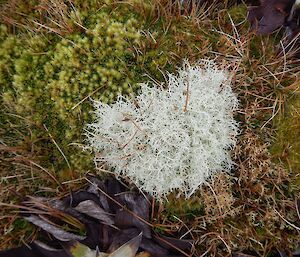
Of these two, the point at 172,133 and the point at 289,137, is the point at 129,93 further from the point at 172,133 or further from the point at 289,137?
the point at 289,137

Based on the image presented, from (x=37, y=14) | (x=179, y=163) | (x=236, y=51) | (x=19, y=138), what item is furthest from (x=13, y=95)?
(x=236, y=51)

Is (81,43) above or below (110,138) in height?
above

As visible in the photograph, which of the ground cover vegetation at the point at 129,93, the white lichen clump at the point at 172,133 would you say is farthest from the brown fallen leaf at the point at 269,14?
the white lichen clump at the point at 172,133

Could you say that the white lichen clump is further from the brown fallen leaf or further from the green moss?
the brown fallen leaf

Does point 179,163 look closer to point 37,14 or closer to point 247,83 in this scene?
point 247,83

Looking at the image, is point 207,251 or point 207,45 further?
point 207,45

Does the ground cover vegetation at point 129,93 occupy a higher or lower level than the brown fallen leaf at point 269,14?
lower

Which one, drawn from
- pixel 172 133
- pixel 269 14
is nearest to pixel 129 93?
pixel 172 133

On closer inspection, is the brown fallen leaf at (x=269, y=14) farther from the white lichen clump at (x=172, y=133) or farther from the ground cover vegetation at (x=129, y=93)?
the white lichen clump at (x=172, y=133)
